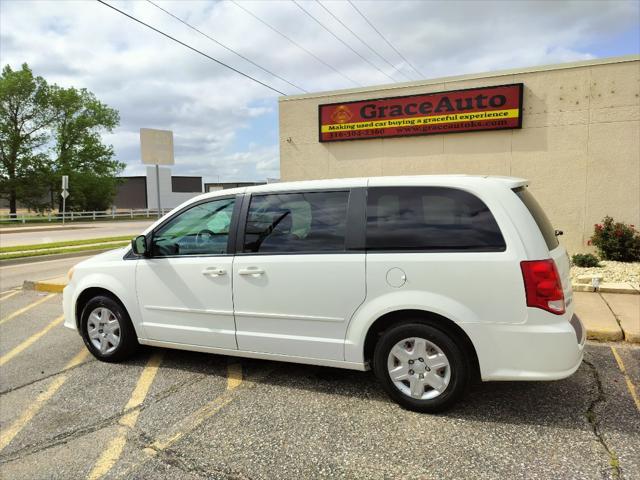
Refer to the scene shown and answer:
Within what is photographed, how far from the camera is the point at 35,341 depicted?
573 cm

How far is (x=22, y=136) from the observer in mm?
41375

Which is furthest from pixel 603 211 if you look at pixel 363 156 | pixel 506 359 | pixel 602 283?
pixel 506 359

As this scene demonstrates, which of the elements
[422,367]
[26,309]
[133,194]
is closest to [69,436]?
[422,367]

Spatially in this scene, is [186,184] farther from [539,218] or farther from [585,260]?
[539,218]

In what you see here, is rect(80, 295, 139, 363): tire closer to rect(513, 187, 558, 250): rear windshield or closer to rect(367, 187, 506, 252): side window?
rect(367, 187, 506, 252): side window

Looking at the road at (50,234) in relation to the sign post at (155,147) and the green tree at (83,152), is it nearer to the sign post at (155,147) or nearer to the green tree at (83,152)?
the sign post at (155,147)

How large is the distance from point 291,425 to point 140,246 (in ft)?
7.28

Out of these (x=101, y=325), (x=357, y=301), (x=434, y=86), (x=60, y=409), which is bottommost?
(x=60, y=409)

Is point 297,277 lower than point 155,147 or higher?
lower

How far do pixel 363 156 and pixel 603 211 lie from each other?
5.43 m

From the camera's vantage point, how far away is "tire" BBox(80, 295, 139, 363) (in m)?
4.74

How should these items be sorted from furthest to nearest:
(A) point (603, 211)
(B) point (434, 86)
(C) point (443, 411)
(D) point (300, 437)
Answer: (B) point (434, 86), (A) point (603, 211), (C) point (443, 411), (D) point (300, 437)

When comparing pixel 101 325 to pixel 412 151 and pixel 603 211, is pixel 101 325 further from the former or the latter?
pixel 603 211

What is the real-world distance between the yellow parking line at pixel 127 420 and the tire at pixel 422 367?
1881 mm
